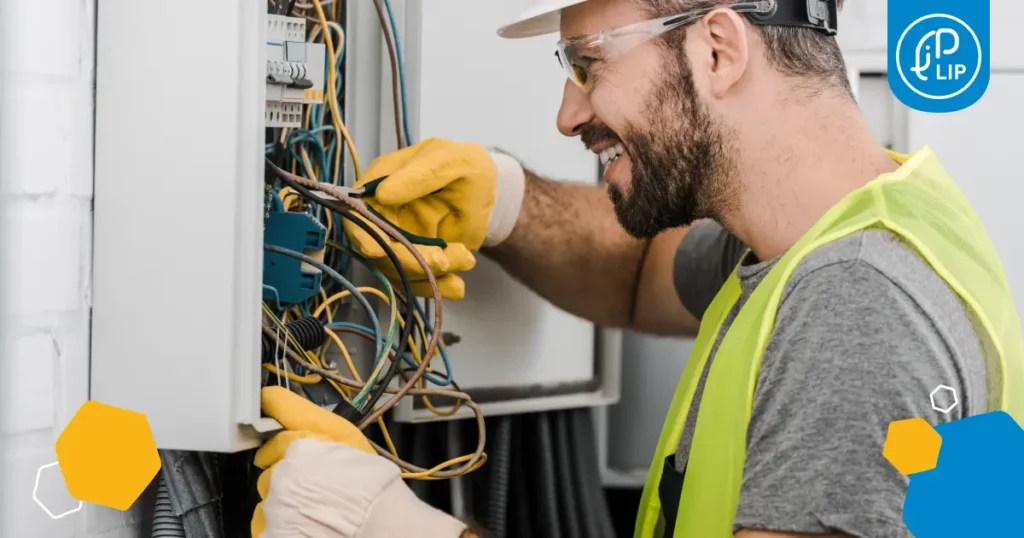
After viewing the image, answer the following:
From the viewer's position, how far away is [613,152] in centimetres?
134

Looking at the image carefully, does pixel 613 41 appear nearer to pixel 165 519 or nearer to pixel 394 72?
pixel 394 72

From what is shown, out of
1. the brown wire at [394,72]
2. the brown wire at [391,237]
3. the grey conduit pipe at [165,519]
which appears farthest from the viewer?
the brown wire at [394,72]

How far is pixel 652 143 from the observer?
1.26m

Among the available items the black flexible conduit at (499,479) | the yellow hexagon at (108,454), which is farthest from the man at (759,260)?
the black flexible conduit at (499,479)

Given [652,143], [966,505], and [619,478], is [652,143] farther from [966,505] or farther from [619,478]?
[619,478]

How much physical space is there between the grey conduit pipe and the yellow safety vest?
53 cm

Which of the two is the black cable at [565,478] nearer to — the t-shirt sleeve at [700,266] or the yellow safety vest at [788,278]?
the t-shirt sleeve at [700,266]

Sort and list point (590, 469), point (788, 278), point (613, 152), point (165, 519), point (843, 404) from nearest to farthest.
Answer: point (843, 404) → point (788, 278) → point (165, 519) → point (613, 152) → point (590, 469)

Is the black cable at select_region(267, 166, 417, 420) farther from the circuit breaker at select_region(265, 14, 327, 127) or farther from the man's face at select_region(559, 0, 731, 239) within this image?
the man's face at select_region(559, 0, 731, 239)

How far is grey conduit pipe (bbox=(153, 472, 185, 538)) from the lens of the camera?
111 cm

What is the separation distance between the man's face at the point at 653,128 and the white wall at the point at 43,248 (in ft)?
1.87

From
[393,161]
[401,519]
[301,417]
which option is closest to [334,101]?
A: [393,161]

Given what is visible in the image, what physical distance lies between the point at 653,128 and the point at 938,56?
702 mm

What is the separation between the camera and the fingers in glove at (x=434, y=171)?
4.40ft
